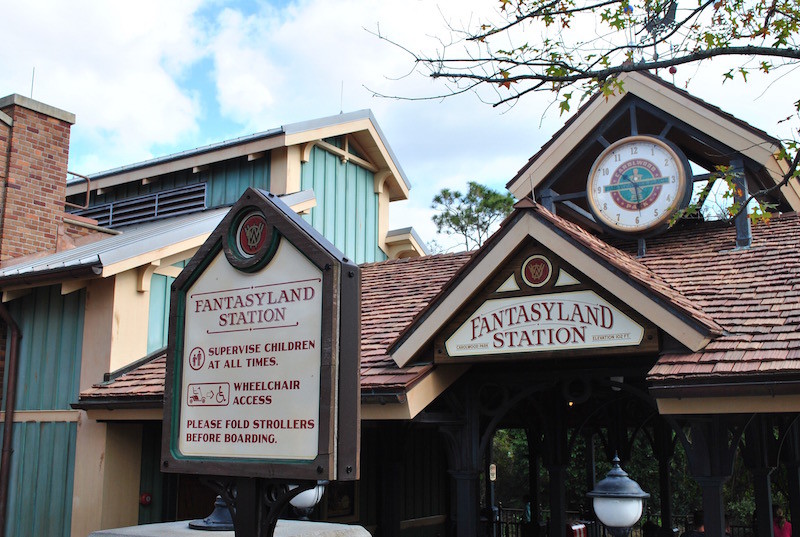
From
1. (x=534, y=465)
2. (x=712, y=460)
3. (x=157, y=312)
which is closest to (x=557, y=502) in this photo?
(x=712, y=460)

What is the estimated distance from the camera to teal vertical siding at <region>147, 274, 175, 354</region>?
37.7ft

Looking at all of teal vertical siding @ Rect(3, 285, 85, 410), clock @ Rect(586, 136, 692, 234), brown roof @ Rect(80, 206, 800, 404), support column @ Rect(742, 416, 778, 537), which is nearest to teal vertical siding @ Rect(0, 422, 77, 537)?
teal vertical siding @ Rect(3, 285, 85, 410)

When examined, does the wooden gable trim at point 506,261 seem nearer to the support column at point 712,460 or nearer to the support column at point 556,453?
the support column at point 712,460

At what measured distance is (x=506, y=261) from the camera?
28.0 ft

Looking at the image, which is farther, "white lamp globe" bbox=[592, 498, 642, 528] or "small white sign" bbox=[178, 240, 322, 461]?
"white lamp globe" bbox=[592, 498, 642, 528]

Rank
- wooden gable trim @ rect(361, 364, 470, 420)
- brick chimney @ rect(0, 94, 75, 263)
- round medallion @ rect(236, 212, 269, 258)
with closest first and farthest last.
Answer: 1. round medallion @ rect(236, 212, 269, 258)
2. wooden gable trim @ rect(361, 364, 470, 420)
3. brick chimney @ rect(0, 94, 75, 263)

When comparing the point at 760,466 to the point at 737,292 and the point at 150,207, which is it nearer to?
the point at 737,292

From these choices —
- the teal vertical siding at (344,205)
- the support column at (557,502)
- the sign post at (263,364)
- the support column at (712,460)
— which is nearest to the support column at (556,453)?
the support column at (557,502)

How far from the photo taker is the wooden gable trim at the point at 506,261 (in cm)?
749

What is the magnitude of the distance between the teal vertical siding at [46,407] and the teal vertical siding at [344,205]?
4.76m

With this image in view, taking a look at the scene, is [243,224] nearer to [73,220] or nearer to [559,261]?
[559,261]

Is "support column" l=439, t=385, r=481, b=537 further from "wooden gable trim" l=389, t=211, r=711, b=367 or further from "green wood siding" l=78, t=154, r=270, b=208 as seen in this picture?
"green wood siding" l=78, t=154, r=270, b=208

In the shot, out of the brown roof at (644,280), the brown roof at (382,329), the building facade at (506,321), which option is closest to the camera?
the brown roof at (644,280)

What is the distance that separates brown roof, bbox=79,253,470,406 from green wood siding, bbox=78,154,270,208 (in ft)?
9.38
